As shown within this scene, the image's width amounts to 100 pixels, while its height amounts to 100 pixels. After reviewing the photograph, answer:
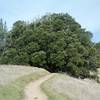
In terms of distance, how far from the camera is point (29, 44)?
52.8 meters

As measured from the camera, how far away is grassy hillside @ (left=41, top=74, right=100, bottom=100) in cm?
2790

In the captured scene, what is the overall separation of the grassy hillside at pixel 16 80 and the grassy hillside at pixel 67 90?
2.15 metres

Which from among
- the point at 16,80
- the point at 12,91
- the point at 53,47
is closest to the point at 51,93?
the point at 12,91

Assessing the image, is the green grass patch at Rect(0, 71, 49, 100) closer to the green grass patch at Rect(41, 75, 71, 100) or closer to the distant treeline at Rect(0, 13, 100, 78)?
the green grass patch at Rect(41, 75, 71, 100)

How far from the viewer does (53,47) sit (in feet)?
169

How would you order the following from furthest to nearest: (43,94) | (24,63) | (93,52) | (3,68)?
(93,52) → (24,63) → (3,68) → (43,94)

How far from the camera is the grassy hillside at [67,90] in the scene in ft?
91.5

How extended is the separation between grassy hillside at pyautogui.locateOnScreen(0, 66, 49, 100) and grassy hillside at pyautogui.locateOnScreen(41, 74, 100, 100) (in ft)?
7.05

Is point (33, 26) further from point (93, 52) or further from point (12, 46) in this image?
point (93, 52)

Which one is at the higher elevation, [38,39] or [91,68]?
[38,39]

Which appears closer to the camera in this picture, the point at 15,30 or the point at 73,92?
the point at 73,92

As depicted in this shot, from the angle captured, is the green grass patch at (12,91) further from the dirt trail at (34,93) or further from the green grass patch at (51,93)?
the green grass patch at (51,93)

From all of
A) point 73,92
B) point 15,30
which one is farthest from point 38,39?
point 73,92

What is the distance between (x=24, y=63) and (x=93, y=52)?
11025 millimetres
